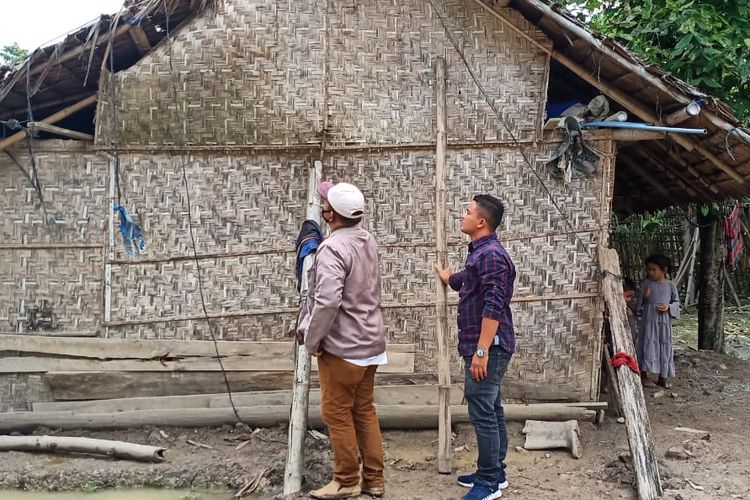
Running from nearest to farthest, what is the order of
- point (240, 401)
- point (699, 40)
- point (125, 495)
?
point (125, 495) < point (240, 401) < point (699, 40)

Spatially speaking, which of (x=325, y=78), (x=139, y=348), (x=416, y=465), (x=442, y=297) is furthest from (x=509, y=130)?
(x=139, y=348)

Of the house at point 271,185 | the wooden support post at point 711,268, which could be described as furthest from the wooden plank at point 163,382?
Result: the wooden support post at point 711,268

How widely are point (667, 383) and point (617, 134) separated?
2.89 metres

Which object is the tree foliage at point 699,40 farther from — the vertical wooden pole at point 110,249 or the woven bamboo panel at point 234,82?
the vertical wooden pole at point 110,249

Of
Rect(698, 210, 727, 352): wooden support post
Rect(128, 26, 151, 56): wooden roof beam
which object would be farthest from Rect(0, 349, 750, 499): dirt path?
Rect(698, 210, 727, 352): wooden support post

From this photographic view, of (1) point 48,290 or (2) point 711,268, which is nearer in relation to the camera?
(1) point 48,290

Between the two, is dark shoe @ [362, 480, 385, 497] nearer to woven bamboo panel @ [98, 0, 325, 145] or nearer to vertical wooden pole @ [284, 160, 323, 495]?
vertical wooden pole @ [284, 160, 323, 495]

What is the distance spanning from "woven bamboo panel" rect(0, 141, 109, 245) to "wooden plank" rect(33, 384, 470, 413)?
1202 mm

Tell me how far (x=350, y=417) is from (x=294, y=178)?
2029 millimetres

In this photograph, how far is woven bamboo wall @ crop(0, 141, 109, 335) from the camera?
4602mm

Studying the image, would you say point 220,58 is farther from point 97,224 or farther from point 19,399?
point 19,399

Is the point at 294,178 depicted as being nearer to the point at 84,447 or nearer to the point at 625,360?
the point at 84,447

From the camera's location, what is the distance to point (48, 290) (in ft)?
15.1

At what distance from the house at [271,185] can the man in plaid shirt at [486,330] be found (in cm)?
125
